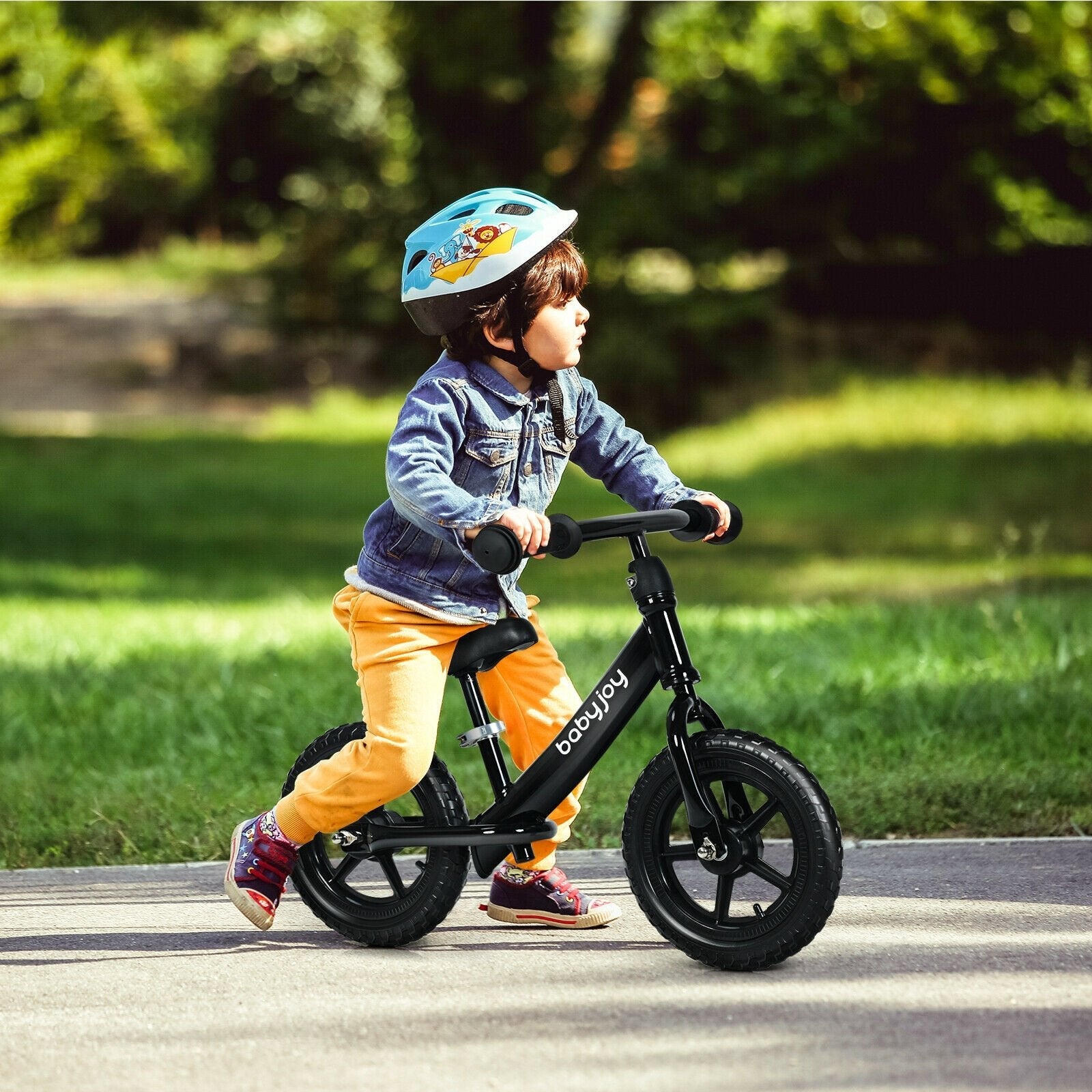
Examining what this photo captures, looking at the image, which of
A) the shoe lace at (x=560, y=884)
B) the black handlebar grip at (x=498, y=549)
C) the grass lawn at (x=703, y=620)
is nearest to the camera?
the black handlebar grip at (x=498, y=549)

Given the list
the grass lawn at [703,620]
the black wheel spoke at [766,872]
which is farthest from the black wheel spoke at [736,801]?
the grass lawn at [703,620]

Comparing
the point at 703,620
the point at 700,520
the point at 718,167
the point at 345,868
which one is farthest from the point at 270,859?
the point at 718,167

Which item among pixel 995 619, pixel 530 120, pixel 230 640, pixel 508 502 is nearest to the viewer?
pixel 508 502

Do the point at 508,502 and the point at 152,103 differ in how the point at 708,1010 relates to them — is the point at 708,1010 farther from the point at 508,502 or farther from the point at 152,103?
the point at 152,103

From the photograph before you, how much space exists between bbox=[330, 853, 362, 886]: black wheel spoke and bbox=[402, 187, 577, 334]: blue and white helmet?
129 cm

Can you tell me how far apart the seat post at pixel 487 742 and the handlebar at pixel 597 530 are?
1.36 ft

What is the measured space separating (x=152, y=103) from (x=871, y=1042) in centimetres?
3422

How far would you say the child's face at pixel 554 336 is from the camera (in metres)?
3.91

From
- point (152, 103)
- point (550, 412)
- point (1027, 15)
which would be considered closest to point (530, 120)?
point (1027, 15)

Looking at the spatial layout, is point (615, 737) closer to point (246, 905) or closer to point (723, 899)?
point (723, 899)

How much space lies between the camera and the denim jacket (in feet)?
12.5

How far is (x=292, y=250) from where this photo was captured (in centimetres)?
3084

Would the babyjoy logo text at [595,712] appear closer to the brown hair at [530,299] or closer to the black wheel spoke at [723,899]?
the black wheel spoke at [723,899]

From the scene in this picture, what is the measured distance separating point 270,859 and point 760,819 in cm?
116
